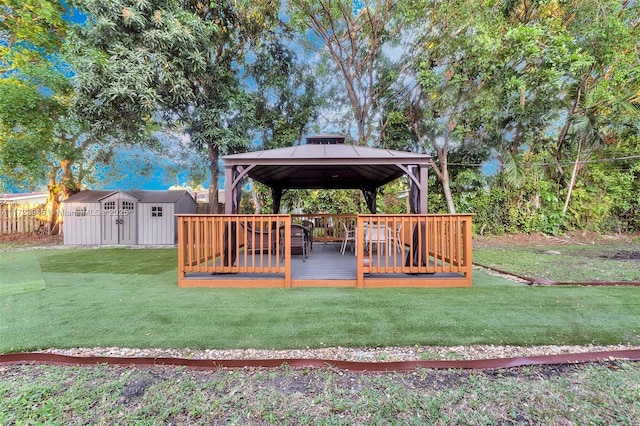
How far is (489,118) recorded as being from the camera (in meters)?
9.46

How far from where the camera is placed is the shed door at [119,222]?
9523 mm

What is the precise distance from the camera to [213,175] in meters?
10.1

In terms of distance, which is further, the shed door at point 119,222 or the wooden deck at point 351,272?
the shed door at point 119,222

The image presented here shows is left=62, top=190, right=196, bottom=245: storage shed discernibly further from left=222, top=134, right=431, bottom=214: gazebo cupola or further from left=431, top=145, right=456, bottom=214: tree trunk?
left=431, top=145, right=456, bottom=214: tree trunk

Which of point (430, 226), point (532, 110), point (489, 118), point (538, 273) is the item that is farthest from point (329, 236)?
point (532, 110)

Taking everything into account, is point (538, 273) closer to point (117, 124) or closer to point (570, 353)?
point (570, 353)

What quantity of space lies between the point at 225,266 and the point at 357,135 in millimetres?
8390

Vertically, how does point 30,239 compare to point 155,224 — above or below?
below

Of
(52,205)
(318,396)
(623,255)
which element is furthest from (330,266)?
(52,205)

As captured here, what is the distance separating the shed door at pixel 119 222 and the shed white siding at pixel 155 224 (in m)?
0.26

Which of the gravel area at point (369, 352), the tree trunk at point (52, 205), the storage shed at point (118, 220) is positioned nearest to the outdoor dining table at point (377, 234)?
the gravel area at point (369, 352)

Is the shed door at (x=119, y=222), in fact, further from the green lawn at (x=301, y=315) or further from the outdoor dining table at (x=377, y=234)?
the outdoor dining table at (x=377, y=234)

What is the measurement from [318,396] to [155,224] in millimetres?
9556

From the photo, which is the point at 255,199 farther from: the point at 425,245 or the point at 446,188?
the point at 425,245
